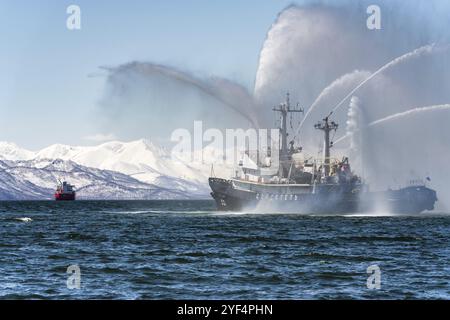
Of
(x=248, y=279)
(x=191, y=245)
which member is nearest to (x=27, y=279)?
(x=248, y=279)

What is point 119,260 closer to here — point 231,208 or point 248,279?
point 248,279

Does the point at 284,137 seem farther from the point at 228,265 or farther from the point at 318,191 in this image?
the point at 228,265

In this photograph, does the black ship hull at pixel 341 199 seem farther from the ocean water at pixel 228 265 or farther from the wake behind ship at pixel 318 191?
the ocean water at pixel 228 265

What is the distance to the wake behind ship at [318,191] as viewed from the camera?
378 ft

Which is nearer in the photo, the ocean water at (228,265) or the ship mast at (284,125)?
the ocean water at (228,265)

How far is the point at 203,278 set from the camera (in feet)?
116

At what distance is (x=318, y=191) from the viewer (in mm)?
115125

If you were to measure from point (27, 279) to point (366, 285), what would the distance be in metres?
16.2

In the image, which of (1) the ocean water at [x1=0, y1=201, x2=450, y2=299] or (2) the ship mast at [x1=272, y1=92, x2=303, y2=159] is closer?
(1) the ocean water at [x1=0, y1=201, x2=450, y2=299]

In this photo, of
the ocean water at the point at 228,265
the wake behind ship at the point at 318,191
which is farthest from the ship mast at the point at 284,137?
the ocean water at the point at 228,265

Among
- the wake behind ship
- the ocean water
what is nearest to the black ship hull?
the wake behind ship

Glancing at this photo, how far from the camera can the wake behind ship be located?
11531 centimetres

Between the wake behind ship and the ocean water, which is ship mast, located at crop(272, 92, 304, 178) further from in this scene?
the ocean water

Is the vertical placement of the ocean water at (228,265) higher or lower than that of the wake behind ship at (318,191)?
lower
